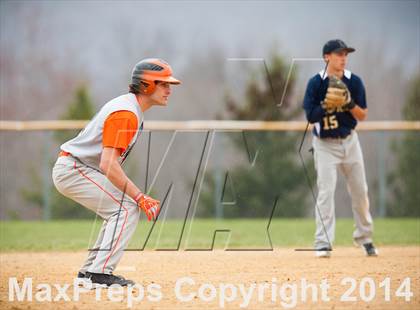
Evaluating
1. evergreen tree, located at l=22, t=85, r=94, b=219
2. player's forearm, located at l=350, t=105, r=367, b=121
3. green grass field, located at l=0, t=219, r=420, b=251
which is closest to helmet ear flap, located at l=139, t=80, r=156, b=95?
player's forearm, located at l=350, t=105, r=367, b=121

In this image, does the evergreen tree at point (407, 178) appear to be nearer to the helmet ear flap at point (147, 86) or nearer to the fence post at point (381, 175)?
the fence post at point (381, 175)

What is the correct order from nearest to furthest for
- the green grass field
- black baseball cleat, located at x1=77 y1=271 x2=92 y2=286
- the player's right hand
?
the player's right hand < black baseball cleat, located at x1=77 y1=271 x2=92 y2=286 < the green grass field

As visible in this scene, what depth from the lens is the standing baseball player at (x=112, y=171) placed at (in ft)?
17.6

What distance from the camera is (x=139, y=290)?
5418 mm

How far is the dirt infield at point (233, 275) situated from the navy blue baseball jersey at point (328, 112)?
1.33 metres

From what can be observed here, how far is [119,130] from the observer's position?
536 cm

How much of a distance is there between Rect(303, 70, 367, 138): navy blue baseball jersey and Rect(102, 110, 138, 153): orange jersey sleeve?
2.79m

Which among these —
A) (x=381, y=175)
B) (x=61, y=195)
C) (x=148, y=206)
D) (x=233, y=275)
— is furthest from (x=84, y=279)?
(x=381, y=175)

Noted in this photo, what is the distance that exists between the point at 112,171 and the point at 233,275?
158 centimetres

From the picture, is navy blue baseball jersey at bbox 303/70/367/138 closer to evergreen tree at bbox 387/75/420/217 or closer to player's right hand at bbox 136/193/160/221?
player's right hand at bbox 136/193/160/221

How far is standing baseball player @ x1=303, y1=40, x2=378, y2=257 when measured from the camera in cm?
769

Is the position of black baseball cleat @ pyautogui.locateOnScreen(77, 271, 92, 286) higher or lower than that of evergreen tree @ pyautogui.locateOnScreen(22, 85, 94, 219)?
higher

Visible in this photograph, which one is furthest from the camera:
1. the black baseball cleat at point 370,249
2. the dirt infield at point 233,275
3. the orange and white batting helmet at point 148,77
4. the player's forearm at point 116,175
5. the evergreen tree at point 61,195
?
the evergreen tree at point 61,195

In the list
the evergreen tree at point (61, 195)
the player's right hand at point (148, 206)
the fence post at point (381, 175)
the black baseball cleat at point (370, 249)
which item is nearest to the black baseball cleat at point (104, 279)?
the player's right hand at point (148, 206)
